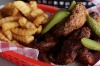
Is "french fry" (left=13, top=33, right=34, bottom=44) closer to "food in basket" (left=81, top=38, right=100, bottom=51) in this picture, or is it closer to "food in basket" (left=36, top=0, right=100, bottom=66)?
"food in basket" (left=36, top=0, right=100, bottom=66)

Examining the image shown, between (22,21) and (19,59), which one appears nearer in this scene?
(19,59)

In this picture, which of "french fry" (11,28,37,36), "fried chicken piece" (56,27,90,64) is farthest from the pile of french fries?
"fried chicken piece" (56,27,90,64)

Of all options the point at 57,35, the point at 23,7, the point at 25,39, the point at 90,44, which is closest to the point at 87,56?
the point at 90,44

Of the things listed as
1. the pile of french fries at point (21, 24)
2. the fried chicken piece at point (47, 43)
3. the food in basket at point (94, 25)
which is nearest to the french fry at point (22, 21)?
the pile of french fries at point (21, 24)

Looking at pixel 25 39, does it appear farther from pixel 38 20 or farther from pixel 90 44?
pixel 90 44

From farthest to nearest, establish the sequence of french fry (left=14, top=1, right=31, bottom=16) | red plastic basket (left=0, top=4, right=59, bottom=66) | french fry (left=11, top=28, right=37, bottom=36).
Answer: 1. french fry (left=14, top=1, right=31, bottom=16)
2. french fry (left=11, top=28, right=37, bottom=36)
3. red plastic basket (left=0, top=4, right=59, bottom=66)

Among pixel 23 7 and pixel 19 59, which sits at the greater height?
pixel 23 7
